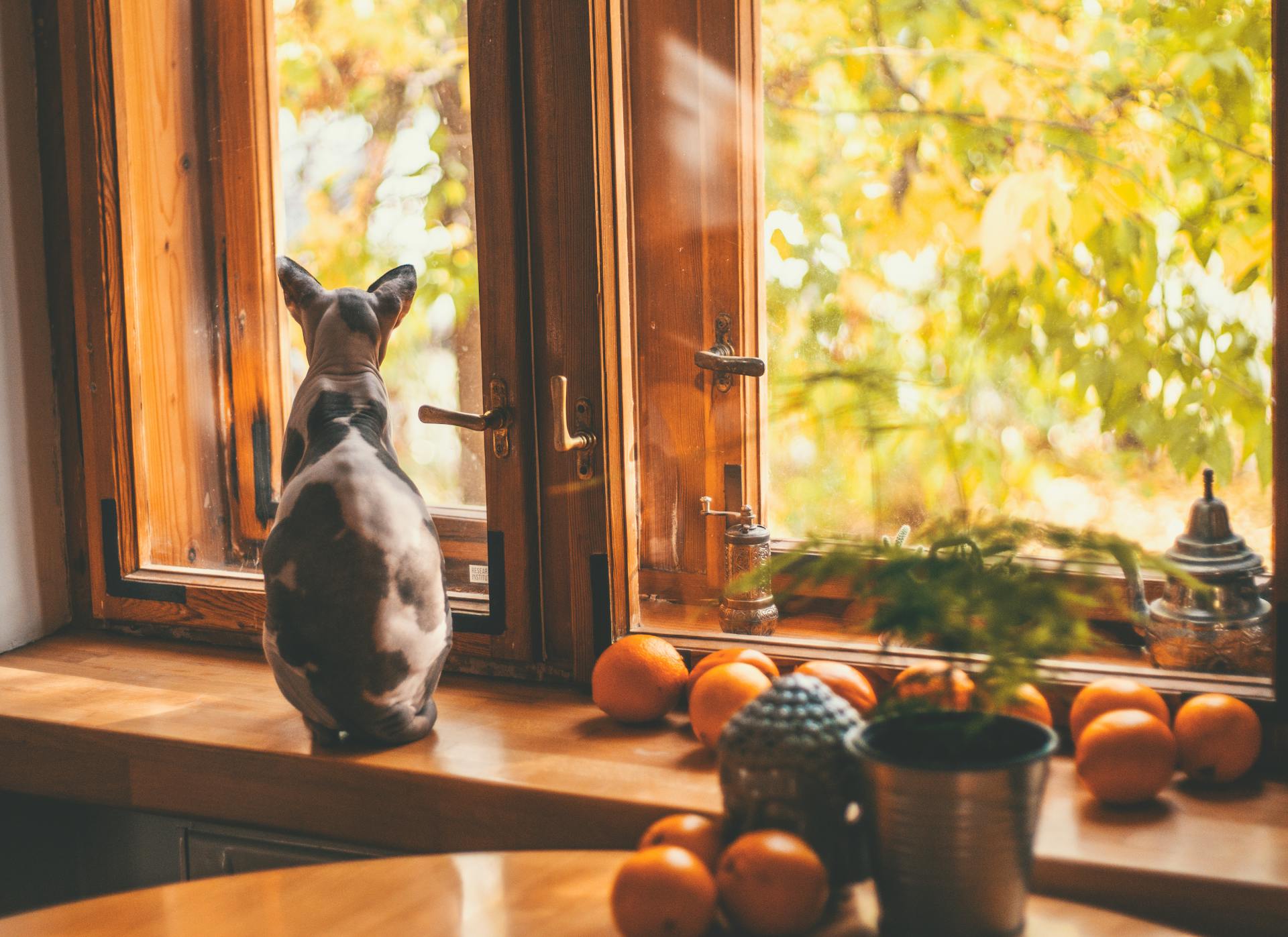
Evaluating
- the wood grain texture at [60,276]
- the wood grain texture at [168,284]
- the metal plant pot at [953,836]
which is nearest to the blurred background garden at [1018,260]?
the metal plant pot at [953,836]

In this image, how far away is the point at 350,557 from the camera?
4.00ft

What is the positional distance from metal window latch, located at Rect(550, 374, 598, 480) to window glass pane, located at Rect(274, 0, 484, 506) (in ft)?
0.58

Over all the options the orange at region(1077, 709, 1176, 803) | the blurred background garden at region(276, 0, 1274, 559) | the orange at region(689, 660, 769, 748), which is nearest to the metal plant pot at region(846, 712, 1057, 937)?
the orange at region(1077, 709, 1176, 803)

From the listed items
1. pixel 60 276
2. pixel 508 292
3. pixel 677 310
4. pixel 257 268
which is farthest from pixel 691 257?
pixel 60 276

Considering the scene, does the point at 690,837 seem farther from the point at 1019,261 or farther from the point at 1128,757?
the point at 1019,261

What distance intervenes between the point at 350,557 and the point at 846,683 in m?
0.53

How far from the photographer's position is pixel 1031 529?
0.93 m

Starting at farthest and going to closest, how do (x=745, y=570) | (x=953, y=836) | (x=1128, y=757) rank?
(x=745, y=570)
(x=1128, y=757)
(x=953, y=836)

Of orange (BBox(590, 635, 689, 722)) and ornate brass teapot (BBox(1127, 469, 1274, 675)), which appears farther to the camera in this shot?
orange (BBox(590, 635, 689, 722))

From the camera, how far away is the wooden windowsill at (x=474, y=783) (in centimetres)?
97

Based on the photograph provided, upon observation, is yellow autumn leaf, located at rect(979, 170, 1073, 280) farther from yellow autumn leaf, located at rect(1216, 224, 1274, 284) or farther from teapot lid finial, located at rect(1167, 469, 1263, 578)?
teapot lid finial, located at rect(1167, 469, 1263, 578)

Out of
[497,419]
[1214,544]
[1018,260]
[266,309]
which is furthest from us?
[266,309]

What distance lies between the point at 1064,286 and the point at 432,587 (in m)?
0.77

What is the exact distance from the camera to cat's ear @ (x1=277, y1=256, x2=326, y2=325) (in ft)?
4.42
